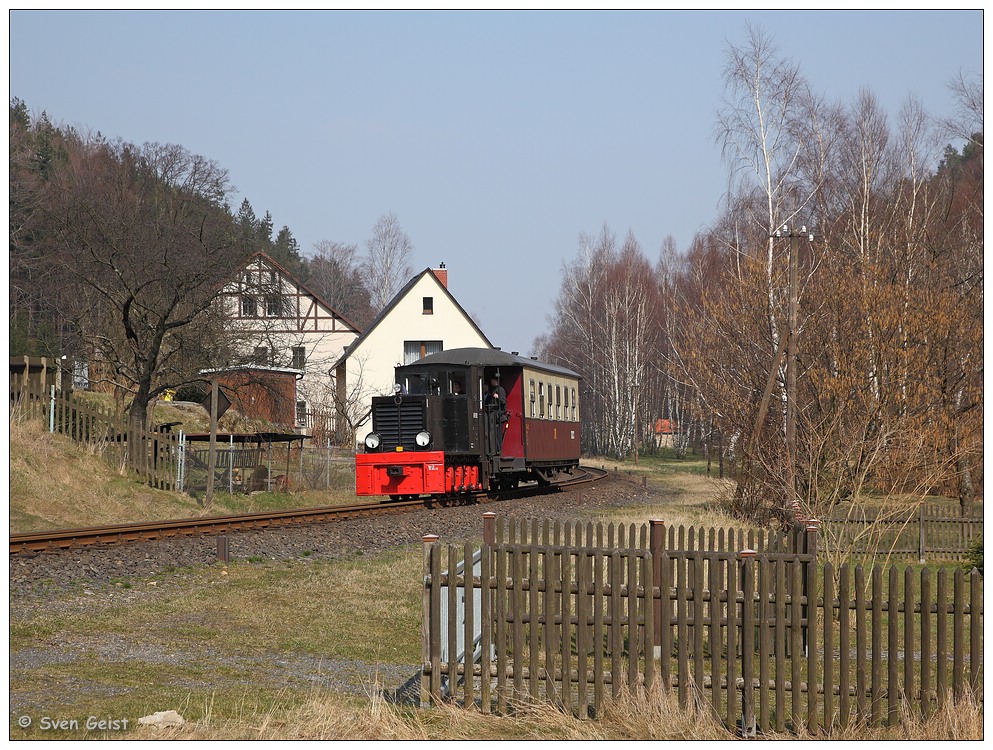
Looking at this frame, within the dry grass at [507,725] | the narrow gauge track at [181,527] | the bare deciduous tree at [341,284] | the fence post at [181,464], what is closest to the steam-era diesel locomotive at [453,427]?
the narrow gauge track at [181,527]

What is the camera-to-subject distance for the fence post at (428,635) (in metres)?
7.07

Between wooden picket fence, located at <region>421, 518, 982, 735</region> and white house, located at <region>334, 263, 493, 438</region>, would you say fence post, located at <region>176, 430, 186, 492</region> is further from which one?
white house, located at <region>334, 263, 493, 438</region>

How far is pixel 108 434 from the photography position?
22.5 meters

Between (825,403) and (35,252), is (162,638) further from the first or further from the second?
(35,252)

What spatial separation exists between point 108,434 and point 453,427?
7.31 meters

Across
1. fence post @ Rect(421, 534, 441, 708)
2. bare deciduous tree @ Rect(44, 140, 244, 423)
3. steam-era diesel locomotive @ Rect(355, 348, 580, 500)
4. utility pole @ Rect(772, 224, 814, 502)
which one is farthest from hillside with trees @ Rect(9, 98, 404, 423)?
fence post @ Rect(421, 534, 441, 708)

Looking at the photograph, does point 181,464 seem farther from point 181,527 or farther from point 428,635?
point 428,635

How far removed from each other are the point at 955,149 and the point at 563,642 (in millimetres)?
52652

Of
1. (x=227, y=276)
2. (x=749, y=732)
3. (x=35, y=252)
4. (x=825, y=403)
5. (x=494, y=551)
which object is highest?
(x=35, y=252)

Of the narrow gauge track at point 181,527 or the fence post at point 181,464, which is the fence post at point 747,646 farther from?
the fence post at point 181,464

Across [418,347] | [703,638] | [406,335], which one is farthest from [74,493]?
[418,347]

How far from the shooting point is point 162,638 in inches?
360
